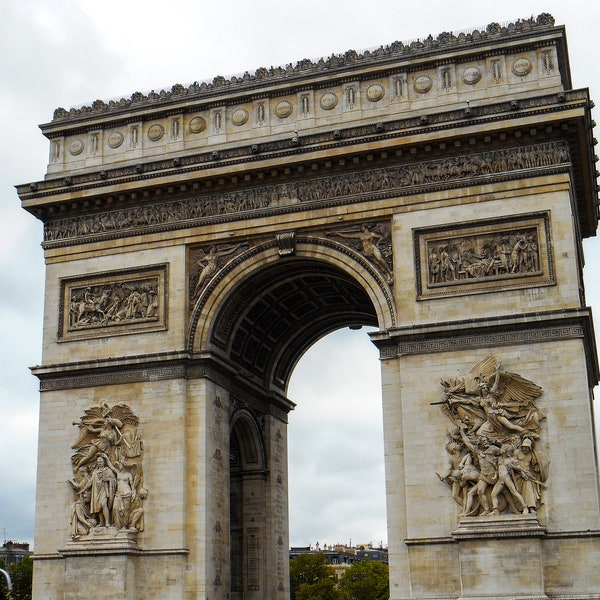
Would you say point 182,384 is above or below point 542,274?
below

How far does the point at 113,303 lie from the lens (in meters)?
30.3

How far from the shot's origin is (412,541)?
25.7 metres

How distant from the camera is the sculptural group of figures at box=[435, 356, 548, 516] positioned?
82.4ft

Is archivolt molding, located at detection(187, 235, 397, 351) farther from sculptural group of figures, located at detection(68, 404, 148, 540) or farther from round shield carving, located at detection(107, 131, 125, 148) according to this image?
round shield carving, located at detection(107, 131, 125, 148)

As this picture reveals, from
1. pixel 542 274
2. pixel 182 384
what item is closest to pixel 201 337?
pixel 182 384

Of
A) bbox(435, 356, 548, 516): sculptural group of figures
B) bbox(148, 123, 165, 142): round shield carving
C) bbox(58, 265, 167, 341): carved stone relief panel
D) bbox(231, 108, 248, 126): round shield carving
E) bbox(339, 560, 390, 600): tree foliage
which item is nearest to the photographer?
bbox(435, 356, 548, 516): sculptural group of figures

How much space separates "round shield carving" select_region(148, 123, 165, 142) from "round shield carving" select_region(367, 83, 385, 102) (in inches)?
242

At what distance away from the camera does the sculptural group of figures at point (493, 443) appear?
2512cm

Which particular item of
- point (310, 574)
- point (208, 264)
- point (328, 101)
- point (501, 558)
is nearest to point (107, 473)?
point (208, 264)

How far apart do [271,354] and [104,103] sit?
9.20m

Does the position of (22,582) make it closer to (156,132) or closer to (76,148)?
(76,148)

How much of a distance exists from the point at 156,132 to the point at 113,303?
518 centimetres

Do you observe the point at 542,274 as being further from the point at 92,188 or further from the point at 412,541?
the point at 92,188

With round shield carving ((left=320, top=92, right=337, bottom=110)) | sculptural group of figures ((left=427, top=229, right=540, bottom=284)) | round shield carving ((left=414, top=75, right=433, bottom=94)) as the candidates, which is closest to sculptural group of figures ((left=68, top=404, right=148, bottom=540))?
sculptural group of figures ((left=427, top=229, right=540, bottom=284))
